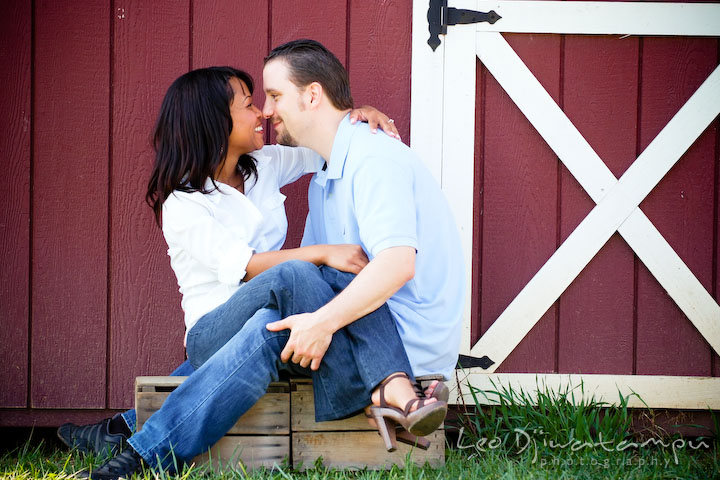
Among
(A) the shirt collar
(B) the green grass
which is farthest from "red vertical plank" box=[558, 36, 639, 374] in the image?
(A) the shirt collar

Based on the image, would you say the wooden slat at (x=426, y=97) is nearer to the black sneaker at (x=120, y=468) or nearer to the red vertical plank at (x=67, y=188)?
the red vertical plank at (x=67, y=188)

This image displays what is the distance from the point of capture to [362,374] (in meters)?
2.19

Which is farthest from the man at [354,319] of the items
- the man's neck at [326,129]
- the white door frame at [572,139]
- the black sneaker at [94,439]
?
the white door frame at [572,139]

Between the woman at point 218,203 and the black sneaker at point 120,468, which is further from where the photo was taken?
the woman at point 218,203

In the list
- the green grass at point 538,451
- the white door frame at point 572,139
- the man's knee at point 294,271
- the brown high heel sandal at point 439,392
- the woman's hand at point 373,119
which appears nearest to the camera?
the brown high heel sandal at point 439,392

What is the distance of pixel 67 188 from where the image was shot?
3.01 meters

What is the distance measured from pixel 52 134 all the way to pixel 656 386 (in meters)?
2.55

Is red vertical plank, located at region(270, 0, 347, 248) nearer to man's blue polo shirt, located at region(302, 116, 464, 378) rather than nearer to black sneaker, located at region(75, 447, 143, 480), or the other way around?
man's blue polo shirt, located at region(302, 116, 464, 378)

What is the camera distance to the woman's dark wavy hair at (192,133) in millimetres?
2562

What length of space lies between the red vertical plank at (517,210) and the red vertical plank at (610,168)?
7 centimetres

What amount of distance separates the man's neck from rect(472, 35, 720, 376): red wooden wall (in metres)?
0.69

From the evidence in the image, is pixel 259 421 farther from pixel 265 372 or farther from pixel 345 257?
pixel 345 257

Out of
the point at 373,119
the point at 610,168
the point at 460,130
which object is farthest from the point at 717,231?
the point at 373,119

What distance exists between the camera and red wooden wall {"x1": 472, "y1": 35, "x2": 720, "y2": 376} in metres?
2.99
